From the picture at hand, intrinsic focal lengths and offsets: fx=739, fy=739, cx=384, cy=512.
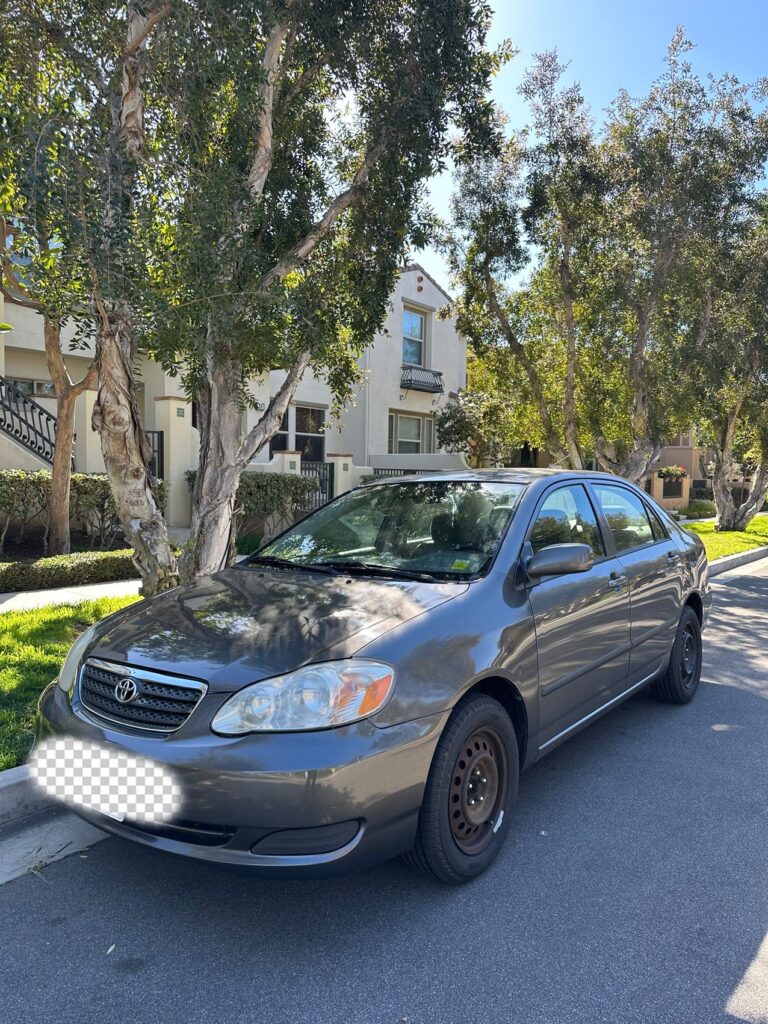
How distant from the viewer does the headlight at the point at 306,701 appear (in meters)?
2.53

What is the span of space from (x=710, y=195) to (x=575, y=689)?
36.9 ft

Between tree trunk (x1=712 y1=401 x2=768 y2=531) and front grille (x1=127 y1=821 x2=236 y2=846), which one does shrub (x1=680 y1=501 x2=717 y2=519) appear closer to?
tree trunk (x1=712 y1=401 x2=768 y2=531)

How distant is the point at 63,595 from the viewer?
8.06 m

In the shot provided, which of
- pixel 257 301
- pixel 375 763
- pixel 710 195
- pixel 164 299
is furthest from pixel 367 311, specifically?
pixel 710 195

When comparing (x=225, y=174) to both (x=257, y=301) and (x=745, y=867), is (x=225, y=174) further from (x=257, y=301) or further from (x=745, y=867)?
(x=745, y=867)

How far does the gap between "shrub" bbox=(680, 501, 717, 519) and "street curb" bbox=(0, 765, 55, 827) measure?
1083 inches

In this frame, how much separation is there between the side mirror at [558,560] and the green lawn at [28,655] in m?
2.72

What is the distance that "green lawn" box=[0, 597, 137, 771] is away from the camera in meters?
4.02

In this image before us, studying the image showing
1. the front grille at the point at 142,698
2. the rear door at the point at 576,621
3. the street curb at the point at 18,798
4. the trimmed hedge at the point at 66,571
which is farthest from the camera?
the trimmed hedge at the point at 66,571

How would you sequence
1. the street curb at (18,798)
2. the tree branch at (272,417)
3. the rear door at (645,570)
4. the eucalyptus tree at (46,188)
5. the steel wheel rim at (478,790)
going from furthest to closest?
the tree branch at (272,417), the rear door at (645,570), the eucalyptus tree at (46,188), the street curb at (18,798), the steel wheel rim at (478,790)

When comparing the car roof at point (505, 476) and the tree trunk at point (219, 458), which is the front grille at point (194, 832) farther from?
the tree trunk at point (219, 458)

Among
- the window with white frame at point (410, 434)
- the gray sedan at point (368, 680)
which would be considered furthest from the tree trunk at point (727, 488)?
the gray sedan at point (368, 680)

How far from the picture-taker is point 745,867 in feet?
10.5

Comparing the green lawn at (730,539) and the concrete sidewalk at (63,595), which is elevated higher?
the green lawn at (730,539)
